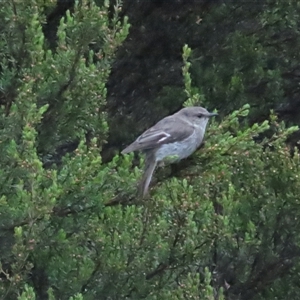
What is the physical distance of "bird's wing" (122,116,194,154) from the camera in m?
5.59

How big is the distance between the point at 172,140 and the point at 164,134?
0.51 ft

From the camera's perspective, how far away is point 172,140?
5.78 metres

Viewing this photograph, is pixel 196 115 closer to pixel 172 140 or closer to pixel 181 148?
pixel 172 140

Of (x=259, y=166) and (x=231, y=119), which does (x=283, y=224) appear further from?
(x=231, y=119)

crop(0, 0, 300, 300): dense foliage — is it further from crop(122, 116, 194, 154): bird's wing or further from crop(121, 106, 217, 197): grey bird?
crop(122, 116, 194, 154): bird's wing

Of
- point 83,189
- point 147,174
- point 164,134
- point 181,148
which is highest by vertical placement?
point 83,189

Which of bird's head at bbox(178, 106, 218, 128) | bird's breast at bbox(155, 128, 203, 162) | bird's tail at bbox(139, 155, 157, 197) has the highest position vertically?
bird's tail at bbox(139, 155, 157, 197)

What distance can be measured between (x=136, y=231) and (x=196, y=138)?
774 millimetres

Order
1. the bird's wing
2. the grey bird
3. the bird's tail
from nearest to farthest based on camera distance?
the bird's tail
the grey bird
the bird's wing

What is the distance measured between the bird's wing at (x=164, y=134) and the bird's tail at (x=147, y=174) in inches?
6.1

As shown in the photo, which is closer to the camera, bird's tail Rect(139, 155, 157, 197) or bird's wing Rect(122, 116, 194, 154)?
bird's tail Rect(139, 155, 157, 197)

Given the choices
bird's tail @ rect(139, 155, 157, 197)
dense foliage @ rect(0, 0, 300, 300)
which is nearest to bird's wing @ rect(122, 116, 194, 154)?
bird's tail @ rect(139, 155, 157, 197)

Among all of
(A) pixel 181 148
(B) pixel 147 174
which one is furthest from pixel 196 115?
(B) pixel 147 174

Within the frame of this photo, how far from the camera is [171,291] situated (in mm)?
5258
